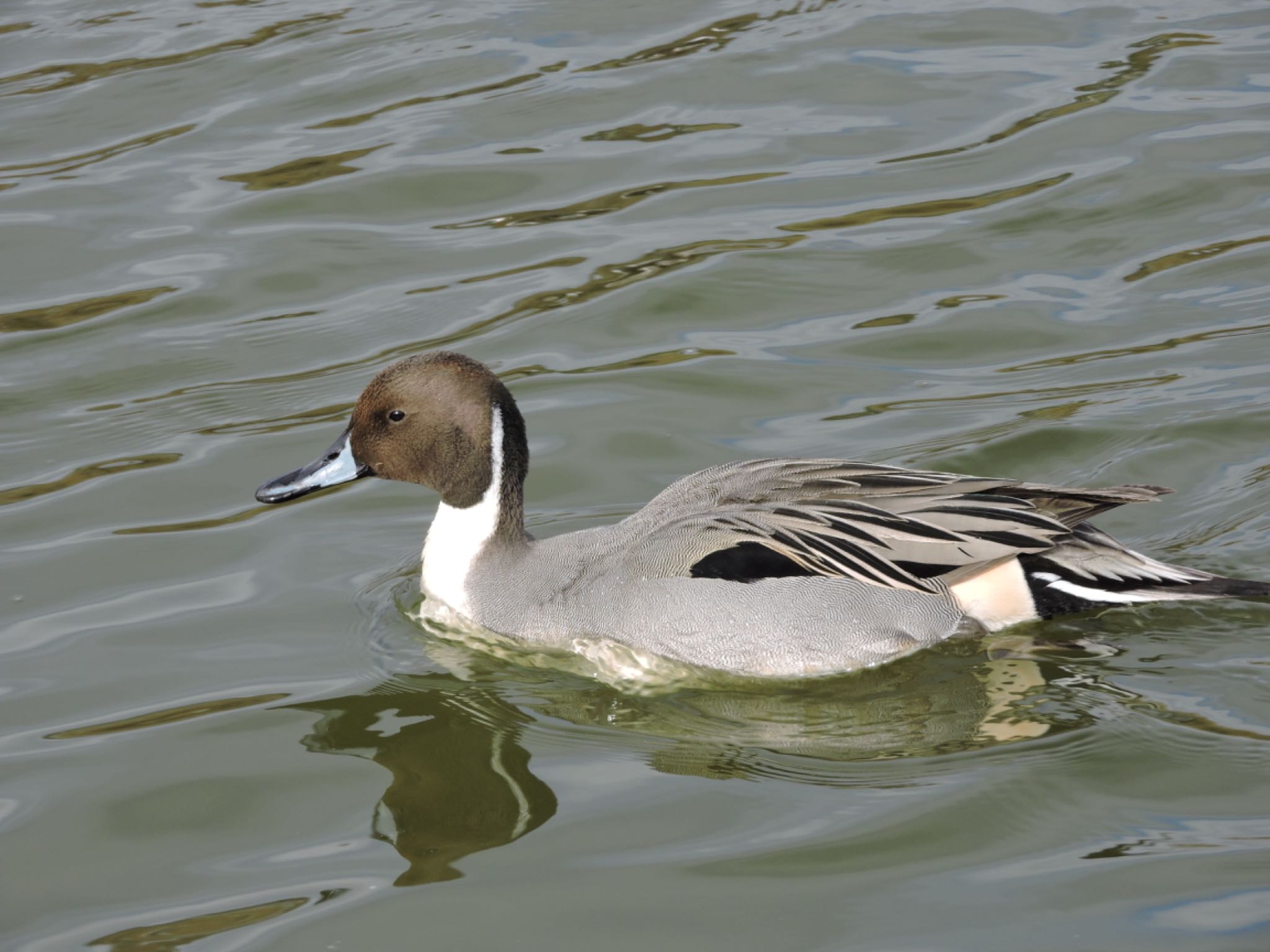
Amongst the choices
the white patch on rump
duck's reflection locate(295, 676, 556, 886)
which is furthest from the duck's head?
the white patch on rump

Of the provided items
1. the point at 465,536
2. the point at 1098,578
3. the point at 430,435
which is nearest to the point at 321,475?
the point at 430,435

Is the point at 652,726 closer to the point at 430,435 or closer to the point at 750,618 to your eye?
the point at 750,618

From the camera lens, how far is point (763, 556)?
530cm

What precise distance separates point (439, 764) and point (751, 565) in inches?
46.0

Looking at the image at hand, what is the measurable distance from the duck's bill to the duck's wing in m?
1.05

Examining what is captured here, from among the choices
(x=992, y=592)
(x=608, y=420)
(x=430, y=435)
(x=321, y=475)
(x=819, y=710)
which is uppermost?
(x=430, y=435)

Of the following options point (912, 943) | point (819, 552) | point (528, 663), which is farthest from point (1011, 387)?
point (912, 943)

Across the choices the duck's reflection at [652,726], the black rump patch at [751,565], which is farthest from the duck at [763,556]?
the duck's reflection at [652,726]

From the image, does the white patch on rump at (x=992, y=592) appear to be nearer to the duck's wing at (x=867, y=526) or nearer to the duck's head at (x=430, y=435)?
the duck's wing at (x=867, y=526)

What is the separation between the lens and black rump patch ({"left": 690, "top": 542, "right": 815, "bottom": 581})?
17.4 feet

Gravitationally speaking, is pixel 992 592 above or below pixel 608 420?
below

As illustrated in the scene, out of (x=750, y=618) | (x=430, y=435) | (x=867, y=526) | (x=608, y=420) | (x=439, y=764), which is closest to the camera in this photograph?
(x=439, y=764)

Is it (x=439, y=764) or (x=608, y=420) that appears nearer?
(x=439, y=764)

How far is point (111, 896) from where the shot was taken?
432 cm
